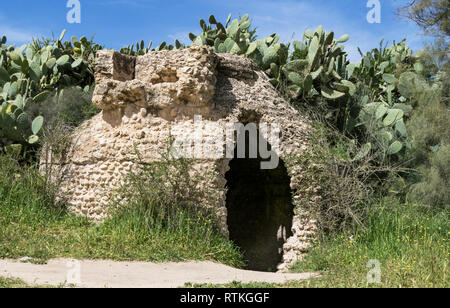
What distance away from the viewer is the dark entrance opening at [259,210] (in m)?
11.9

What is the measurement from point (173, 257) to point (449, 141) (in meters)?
7.19

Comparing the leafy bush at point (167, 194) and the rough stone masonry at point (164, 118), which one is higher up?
the rough stone masonry at point (164, 118)

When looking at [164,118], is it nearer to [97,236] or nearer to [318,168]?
[97,236]

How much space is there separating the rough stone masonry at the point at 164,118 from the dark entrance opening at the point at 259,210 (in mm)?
1324

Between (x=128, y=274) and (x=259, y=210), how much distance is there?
5.60 m

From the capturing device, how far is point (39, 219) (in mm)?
10211

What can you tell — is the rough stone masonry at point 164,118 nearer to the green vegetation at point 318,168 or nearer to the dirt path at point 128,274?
the green vegetation at point 318,168

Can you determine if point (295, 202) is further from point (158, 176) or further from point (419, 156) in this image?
point (419, 156)

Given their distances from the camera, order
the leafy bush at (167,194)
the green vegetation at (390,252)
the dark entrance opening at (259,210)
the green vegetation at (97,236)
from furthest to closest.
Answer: the dark entrance opening at (259,210) → the leafy bush at (167,194) → the green vegetation at (97,236) → the green vegetation at (390,252)

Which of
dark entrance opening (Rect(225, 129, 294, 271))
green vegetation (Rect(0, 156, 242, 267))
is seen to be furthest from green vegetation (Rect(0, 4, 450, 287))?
dark entrance opening (Rect(225, 129, 294, 271))

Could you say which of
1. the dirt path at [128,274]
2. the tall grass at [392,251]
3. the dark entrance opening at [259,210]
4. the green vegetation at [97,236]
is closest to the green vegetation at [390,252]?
the tall grass at [392,251]

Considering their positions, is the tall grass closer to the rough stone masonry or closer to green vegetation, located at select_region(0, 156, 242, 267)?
the rough stone masonry

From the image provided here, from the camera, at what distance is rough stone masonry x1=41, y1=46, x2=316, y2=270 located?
10047mm

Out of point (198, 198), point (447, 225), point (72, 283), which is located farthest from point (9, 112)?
point (447, 225)
